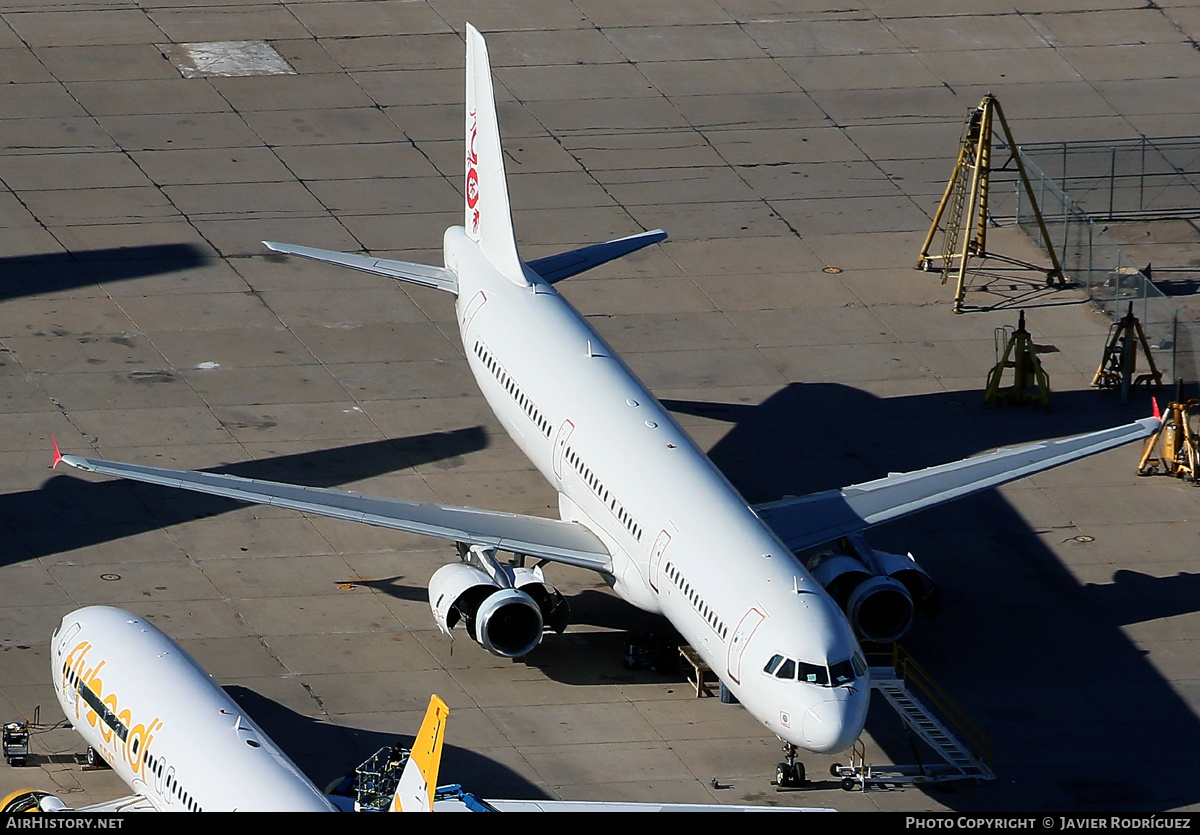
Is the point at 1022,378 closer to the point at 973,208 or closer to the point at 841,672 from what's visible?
the point at 973,208

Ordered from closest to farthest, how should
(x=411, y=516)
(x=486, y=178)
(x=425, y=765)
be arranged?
(x=425, y=765), (x=411, y=516), (x=486, y=178)

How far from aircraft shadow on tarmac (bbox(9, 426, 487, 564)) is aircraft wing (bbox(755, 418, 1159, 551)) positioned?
11.2 metres

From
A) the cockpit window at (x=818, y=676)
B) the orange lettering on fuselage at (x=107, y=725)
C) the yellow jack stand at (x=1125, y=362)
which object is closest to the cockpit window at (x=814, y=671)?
the cockpit window at (x=818, y=676)

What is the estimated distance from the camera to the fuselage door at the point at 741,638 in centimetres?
4112

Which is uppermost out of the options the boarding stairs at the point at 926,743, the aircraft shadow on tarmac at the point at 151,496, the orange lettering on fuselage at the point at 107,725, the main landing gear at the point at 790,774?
the boarding stairs at the point at 926,743

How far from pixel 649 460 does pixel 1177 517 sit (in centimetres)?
1584

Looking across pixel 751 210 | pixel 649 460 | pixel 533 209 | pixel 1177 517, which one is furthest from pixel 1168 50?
Answer: pixel 649 460

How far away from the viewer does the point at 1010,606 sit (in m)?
50.4

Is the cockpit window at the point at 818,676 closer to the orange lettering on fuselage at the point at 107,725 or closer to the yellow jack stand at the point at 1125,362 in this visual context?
the orange lettering on fuselage at the point at 107,725

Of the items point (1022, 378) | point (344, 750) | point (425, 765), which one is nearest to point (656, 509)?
point (344, 750)

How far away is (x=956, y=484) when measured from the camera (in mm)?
49656

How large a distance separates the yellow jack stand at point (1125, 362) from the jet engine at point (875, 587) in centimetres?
1452

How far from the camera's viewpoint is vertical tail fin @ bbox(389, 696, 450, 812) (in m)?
32.1

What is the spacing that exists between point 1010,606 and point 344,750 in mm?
16080
